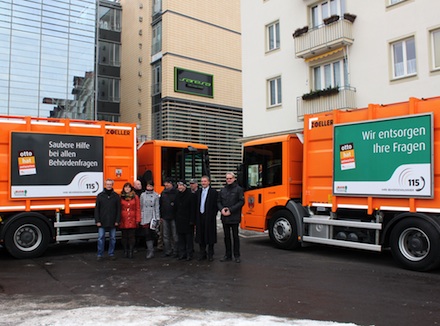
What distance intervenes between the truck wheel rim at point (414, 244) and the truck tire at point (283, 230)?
2.49 meters

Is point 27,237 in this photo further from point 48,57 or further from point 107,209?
point 48,57

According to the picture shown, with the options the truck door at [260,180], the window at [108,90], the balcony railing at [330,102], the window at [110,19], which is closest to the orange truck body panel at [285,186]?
the truck door at [260,180]

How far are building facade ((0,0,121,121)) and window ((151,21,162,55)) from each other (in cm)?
349

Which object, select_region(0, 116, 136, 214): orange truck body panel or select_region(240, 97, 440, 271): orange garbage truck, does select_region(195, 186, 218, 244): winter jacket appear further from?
select_region(0, 116, 136, 214): orange truck body panel

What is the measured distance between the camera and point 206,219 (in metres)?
8.44

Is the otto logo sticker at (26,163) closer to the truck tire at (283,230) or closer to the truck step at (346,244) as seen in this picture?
the truck tire at (283,230)

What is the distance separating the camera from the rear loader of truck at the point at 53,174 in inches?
334

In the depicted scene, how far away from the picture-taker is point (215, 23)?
26297 millimetres

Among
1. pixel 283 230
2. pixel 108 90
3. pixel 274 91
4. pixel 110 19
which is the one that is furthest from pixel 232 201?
pixel 110 19

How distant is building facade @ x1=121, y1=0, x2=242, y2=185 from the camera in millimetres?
23766

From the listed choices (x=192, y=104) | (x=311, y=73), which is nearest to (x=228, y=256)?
(x=311, y=73)

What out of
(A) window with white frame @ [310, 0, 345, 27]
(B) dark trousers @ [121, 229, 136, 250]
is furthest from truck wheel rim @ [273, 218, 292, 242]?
(A) window with white frame @ [310, 0, 345, 27]

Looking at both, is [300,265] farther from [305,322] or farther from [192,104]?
[192,104]

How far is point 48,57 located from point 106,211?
1733 cm
